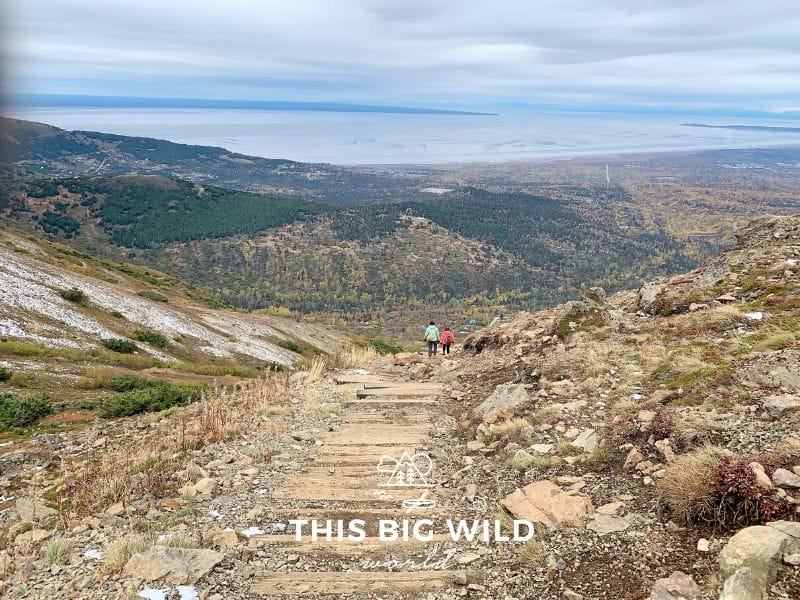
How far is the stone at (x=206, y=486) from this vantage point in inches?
289

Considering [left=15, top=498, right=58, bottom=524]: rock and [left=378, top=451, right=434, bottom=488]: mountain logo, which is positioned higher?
[left=378, top=451, right=434, bottom=488]: mountain logo

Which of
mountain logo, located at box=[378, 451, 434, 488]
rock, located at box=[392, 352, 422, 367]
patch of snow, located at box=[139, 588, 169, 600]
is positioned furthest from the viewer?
rock, located at box=[392, 352, 422, 367]

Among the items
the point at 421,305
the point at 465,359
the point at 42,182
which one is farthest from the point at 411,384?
the point at 42,182

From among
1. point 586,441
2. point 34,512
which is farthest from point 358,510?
point 34,512

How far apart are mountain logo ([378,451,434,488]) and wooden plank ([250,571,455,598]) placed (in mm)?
2323

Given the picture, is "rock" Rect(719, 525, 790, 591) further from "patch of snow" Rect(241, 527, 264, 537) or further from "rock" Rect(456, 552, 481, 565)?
"patch of snow" Rect(241, 527, 264, 537)

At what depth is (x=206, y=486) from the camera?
742cm

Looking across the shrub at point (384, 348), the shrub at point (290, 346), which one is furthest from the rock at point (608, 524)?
the shrub at point (384, 348)

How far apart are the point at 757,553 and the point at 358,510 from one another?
13.4 feet

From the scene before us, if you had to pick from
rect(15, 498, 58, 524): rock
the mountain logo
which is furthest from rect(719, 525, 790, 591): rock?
rect(15, 498, 58, 524): rock

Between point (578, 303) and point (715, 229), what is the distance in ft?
658

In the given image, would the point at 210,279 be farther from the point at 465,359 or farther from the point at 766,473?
the point at 766,473

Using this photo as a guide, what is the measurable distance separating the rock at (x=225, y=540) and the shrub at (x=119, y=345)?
58.4ft

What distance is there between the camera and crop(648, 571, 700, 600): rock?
4.07 metres
